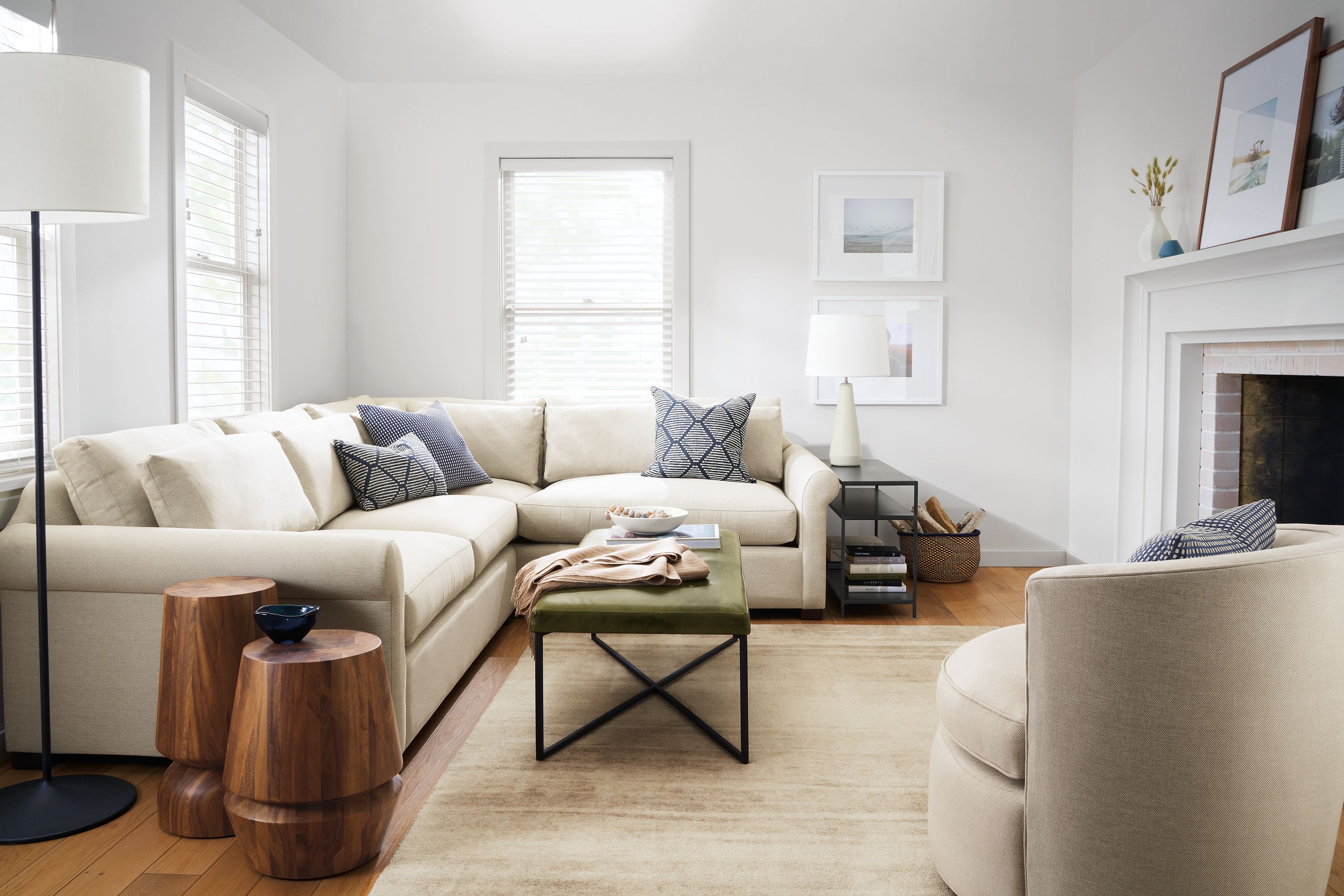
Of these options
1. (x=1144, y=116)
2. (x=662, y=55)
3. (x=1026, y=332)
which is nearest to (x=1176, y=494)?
(x=1026, y=332)

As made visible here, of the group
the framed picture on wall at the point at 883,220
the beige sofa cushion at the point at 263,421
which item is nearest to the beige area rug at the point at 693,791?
the beige sofa cushion at the point at 263,421

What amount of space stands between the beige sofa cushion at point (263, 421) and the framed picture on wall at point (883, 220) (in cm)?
263

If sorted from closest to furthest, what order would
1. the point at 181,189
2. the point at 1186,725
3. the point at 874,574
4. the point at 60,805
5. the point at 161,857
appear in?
the point at 1186,725 → the point at 161,857 → the point at 60,805 → the point at 181,189 → the point at 874,574

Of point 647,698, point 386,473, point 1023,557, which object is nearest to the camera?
point 647,698

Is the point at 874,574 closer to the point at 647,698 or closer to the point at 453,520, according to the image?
the point at 647,698

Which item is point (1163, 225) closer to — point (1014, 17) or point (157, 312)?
point (1014, 17)

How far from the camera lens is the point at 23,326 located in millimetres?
2473

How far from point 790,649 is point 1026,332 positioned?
2386mm

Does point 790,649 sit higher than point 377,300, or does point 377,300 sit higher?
point 377,300

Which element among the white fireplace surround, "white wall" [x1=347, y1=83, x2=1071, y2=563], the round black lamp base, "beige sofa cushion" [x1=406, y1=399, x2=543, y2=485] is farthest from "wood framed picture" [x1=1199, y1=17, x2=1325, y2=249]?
the round black lamp base

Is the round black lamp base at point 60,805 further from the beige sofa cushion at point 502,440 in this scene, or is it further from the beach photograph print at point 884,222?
the beach photograph print at point 884,222

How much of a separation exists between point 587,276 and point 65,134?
289cm

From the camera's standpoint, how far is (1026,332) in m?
4.50

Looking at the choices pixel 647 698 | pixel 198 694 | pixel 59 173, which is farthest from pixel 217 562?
pixel 647 698
